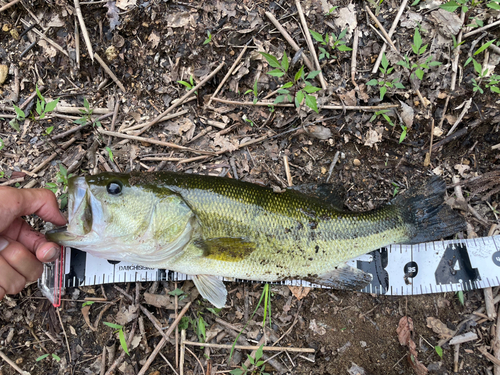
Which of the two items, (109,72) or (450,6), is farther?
(109,72)

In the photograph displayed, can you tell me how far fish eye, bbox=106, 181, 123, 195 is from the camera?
285 centimetres

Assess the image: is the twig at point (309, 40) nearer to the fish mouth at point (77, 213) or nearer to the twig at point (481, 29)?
the twig at point (481, 29)

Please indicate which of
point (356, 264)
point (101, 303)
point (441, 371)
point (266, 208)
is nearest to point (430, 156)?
point (356, 264)

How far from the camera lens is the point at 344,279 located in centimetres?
347

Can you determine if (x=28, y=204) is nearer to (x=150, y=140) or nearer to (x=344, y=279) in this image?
(x=150, y=140)

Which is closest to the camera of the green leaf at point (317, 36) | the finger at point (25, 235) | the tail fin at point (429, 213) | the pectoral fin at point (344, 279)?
the finger at point (25, 235)

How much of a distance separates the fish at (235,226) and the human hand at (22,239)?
1.47 ft

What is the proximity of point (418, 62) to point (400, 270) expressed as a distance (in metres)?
2.61

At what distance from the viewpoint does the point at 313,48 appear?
377cm

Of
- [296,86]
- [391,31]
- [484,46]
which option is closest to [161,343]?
[296,86]

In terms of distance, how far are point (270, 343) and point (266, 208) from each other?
166 cm

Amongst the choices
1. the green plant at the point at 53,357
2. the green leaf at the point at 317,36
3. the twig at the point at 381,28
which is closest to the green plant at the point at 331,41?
the green leaf at the point at 317,36

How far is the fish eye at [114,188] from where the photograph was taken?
2.85 meters

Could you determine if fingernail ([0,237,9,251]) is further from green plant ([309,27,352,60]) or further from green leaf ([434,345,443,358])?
green leaf ([434,345,443,358])
